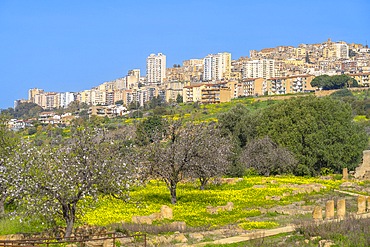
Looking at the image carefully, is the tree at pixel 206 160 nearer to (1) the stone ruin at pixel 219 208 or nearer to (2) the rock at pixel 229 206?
(2) the rock at pixel 229 206

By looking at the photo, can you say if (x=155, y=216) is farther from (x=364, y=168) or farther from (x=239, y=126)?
(x=239, y=126)

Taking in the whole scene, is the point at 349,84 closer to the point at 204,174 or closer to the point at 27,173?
the point at 204,174

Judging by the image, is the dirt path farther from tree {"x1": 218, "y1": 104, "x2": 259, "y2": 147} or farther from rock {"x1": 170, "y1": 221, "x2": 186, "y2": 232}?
tree {"x1": 218, "y1": 104, "x2": 259, "y2": 147}

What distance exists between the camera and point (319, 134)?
56844 mm

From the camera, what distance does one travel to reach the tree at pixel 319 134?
56.7 meters

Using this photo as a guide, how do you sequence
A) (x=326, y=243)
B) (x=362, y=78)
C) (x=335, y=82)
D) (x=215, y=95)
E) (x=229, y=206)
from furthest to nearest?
(x=362, y=78)
(x=215, y=95)
(x=335, y=82)
(x=229, y=206)
(x=326, y=243)

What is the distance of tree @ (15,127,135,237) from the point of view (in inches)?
920

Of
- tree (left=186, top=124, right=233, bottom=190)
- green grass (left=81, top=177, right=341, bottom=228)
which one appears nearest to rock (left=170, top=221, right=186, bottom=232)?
green grass (left=81, top=177, right=341, bottom=228)

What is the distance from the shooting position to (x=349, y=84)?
146625 millimetres

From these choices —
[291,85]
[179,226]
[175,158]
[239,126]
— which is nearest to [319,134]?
[239,126]

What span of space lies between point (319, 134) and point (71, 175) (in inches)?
1479

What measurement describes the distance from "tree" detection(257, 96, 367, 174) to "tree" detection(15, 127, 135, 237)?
34103 mm

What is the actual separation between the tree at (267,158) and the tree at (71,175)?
31275 millimetres

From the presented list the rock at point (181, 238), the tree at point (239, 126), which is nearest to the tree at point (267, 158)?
the tree at point (239, 126)
